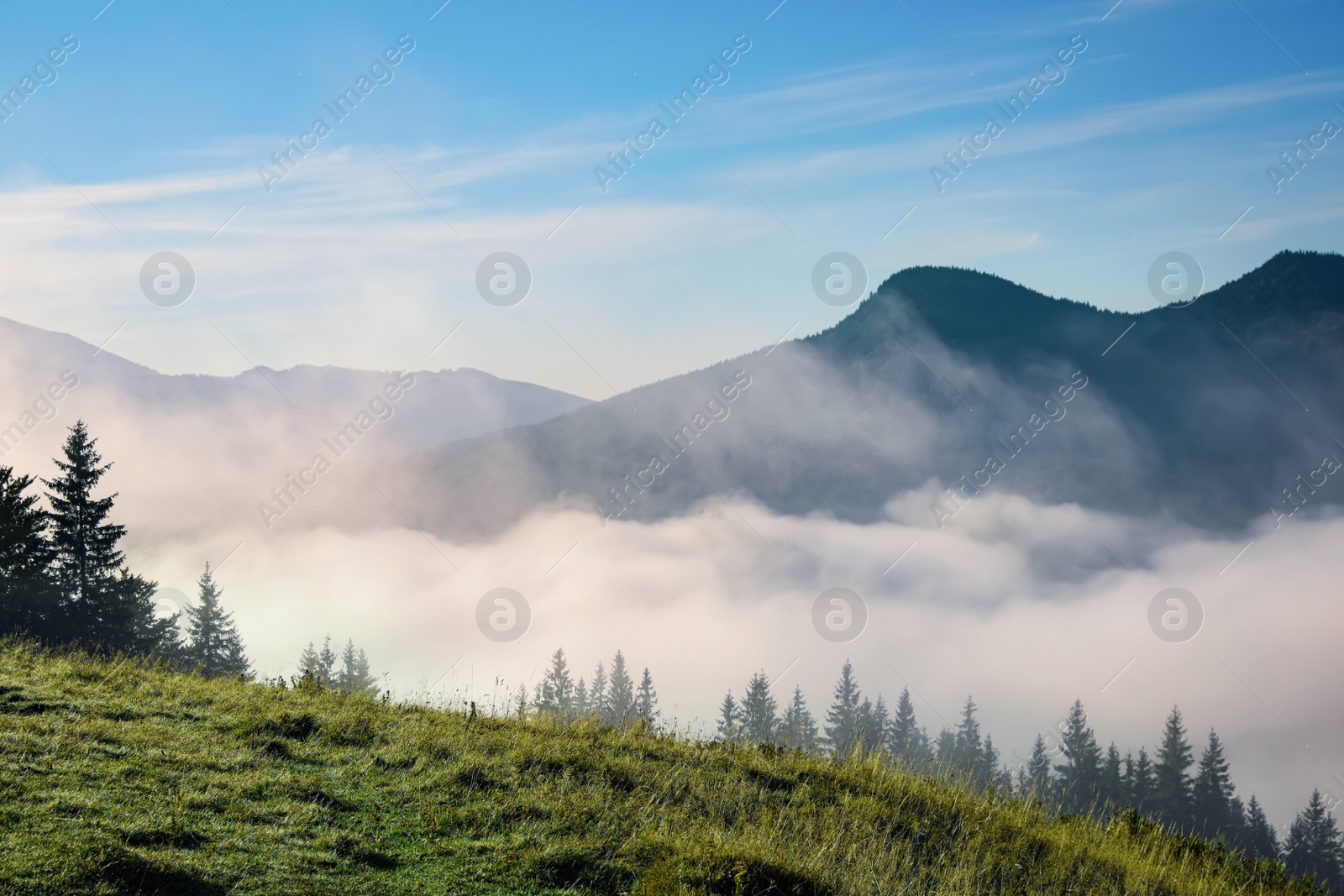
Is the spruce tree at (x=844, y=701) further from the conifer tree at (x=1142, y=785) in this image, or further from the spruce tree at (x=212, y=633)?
the spruce tree at (x=212, y=633)

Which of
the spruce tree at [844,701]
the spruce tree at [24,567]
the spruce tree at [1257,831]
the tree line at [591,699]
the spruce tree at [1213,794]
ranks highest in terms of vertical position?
the spruce tree at [24,567]

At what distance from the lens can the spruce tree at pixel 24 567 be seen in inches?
1310

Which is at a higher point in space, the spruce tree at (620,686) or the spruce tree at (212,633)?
the spruce tree at (212,633)

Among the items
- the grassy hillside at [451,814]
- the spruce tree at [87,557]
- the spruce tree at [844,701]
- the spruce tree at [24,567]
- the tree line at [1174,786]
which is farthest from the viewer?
the spruce tree at [844,701]

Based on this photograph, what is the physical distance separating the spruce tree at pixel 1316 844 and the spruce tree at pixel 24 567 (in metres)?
83.4

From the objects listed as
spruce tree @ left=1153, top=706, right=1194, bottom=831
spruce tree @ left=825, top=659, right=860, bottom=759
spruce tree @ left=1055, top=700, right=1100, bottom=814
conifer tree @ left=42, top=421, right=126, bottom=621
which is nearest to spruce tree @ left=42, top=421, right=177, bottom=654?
conifer tree @ left=42, top=421, right=126, bottom=621

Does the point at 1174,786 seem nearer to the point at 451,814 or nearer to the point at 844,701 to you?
the point at 844,701

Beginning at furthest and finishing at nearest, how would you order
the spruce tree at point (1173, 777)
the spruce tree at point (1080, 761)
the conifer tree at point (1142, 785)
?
the spruce tree at point (1080, 761) → the spruce tree at point (1173, 777) → the conifer tree at point (1142, 785)

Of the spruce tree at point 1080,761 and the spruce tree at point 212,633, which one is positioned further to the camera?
the spruce tree at point 1080,761

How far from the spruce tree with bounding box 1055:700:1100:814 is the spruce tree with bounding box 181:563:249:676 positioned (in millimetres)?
71499

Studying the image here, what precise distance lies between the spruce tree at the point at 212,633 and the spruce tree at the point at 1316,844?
80771 mm

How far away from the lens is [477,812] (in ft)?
27.0

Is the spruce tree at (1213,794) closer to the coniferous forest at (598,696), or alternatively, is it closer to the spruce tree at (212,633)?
the coniferous forest at (598,696)

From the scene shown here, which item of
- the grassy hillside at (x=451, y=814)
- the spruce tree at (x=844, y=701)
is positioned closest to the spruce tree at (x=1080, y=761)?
the spruce tree at (x=844, y=701)
